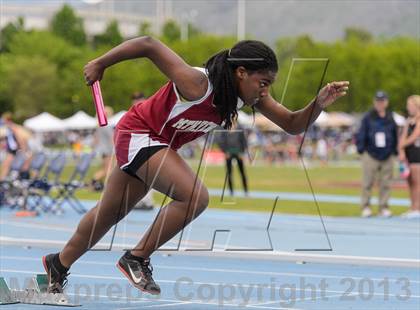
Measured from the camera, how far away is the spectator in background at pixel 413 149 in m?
18.6

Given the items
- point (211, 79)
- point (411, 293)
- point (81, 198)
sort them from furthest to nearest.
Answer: point (81, 198) → point (411, 293) → point (211, 79)

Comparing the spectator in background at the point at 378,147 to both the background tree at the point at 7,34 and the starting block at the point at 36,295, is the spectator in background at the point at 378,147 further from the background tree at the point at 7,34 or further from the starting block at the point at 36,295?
the background tree at the point at 7,34

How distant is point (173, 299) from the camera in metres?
8.54

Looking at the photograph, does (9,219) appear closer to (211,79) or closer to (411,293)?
(411,293)

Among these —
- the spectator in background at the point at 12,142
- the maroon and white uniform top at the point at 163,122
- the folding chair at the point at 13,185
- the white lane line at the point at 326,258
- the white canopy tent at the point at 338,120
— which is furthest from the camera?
the white canopy tent at the point at 338,120

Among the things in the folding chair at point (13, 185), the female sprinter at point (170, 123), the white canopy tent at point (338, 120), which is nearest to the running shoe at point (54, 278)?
the female sprinter at point (170, 123)

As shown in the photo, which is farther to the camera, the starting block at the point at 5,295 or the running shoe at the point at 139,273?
the starting block at the point at 5,295

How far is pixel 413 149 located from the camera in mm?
18781

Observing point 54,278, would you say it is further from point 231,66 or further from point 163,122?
point 231,66

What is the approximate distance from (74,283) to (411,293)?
→ 288 cm

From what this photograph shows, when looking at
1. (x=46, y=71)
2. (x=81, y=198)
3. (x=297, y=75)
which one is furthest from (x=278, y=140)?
(x=81, y=198)

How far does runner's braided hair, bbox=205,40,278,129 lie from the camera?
698 cm

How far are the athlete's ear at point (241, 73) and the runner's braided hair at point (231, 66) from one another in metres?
0.02

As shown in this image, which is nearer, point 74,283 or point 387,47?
point 74,283
